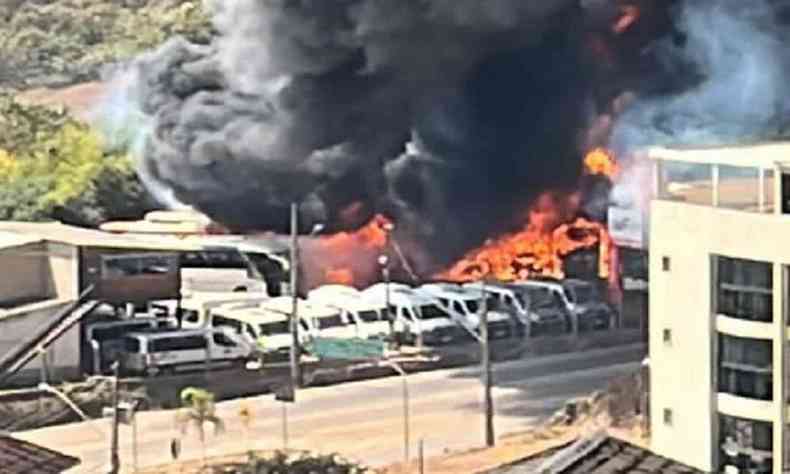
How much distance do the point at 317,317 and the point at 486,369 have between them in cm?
72

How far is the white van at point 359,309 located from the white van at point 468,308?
330mm

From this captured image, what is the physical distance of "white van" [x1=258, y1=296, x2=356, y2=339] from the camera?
8172 millimetres

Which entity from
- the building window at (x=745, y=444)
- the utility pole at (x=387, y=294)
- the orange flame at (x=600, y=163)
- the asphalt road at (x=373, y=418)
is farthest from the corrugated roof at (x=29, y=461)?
the orange flame at (x=600, y=163)

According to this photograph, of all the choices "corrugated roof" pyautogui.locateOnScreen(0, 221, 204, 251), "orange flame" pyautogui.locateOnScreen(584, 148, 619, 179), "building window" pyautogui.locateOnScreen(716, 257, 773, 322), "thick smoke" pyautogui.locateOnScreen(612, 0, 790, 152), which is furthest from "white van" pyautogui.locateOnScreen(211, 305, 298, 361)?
"thick smoke" pyautogui.locateOnScreen(612, 0, 790, 152)

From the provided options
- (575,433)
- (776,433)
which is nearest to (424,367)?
(575,433)

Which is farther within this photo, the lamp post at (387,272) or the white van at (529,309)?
the white van at (529,309)

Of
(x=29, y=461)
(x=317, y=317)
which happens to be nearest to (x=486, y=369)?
(x=317, y=317)

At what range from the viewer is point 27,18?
408 inches

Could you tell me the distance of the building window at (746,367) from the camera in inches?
233

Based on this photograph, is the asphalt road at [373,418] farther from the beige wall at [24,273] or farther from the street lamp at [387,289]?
the beige wall at [24,273]

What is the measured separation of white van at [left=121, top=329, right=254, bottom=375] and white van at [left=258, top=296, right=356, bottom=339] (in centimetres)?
31

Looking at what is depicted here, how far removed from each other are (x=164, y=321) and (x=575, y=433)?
1592mm

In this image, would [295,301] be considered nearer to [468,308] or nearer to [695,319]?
[468,308]

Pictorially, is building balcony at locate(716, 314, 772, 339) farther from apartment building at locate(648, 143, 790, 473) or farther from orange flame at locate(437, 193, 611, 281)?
orange flame at locate(437, 193, 611, 281)
